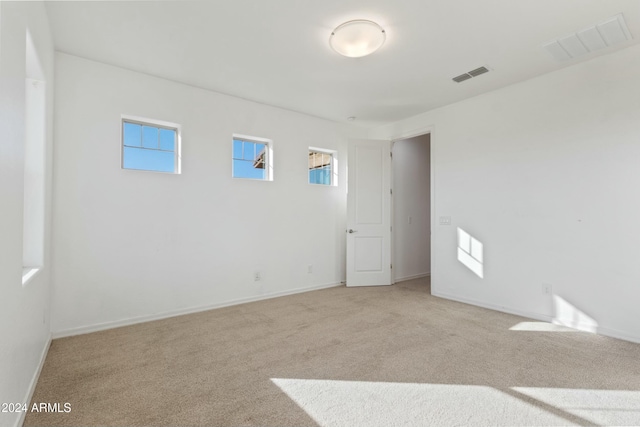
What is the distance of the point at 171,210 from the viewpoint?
3418mm

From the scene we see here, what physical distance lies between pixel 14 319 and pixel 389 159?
4683 millimetres

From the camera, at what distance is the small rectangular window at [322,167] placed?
4.82 metres

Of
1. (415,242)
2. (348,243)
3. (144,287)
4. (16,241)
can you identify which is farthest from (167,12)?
(415,242)

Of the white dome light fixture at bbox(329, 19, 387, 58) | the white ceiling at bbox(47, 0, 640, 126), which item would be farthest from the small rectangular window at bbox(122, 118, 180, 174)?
the white dome light fixture at bbox(329, 19, 387, 58)

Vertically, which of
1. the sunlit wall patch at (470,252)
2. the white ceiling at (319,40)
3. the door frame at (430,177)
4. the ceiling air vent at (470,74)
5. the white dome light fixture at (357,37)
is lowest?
the sunlit wall patch at (470,252)

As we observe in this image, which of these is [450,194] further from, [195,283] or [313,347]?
[195,283]

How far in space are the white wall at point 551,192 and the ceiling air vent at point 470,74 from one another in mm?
592

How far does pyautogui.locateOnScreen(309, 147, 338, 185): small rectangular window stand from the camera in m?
4.82

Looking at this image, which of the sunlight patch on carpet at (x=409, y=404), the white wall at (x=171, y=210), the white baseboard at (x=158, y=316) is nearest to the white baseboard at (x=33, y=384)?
the white baseboard at (x=158, y=316)

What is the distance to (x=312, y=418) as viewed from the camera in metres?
1.66

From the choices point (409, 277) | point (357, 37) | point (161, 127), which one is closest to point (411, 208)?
point (409, 277)

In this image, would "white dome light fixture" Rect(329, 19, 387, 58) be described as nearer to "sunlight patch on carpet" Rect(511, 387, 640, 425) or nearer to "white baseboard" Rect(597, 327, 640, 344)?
"sunlight patch on carpet" Rect(511, 387, 640, 425)

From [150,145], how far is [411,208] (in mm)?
4254

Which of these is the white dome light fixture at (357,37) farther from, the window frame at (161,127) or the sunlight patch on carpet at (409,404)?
the sunlight patch on carpet at (409,404)
